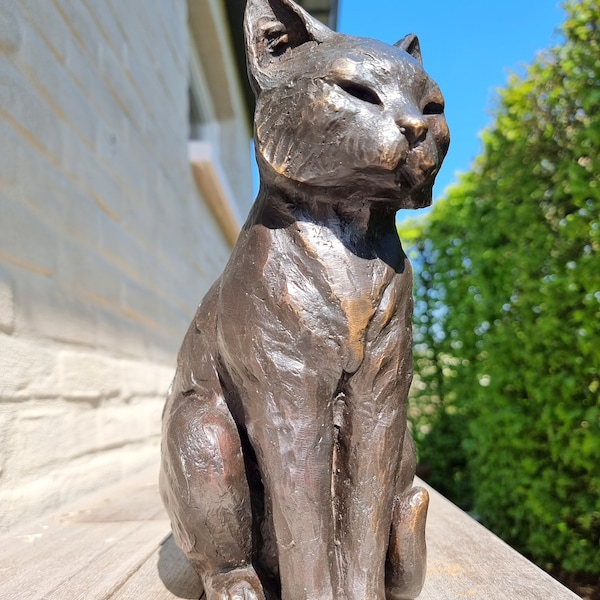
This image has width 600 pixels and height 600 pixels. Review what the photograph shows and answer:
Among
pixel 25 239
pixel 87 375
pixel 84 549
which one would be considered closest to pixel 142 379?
pixel 87 375

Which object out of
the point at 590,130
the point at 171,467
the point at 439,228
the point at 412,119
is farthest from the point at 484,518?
the point at 412,119

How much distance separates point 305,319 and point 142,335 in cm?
220

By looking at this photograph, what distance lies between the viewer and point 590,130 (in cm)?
247

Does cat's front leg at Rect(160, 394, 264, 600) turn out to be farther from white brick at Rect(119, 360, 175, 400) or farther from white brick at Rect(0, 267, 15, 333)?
white brick at Rect(119, 360, 175, 400)

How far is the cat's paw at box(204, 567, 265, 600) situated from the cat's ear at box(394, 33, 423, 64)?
1040 mm

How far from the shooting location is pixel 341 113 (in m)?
0.92

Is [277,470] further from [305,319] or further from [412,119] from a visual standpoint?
[412,119]

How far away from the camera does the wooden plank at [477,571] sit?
3.85ft

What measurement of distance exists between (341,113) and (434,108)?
203mm

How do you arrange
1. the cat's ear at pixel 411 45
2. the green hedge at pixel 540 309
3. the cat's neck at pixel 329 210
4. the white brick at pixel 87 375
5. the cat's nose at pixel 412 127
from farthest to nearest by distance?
the green hedge at pixel 540 309, the white brick at pixel 87 375, the cat's ear at pixel 411 45, the cat's neck at pixel 329 210, the cat's nose at pixel 412 127

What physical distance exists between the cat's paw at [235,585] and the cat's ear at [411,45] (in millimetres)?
1040

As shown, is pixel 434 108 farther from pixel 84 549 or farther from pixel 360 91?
pixel 84 549

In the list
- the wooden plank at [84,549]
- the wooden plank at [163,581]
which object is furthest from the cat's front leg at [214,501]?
the wooden plank at [84,549]

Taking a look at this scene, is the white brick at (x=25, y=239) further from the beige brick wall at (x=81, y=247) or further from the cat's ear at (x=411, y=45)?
the cat's ear at (x=411, y=45)
